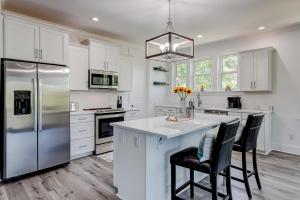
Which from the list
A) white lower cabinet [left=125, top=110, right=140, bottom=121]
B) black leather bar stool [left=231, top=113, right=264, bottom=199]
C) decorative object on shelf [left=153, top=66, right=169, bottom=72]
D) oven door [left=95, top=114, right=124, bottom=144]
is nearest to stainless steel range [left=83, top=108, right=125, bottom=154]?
oven door [left=95, top=114, right=124, bottom=144]

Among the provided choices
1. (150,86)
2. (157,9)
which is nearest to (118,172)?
(157,9)

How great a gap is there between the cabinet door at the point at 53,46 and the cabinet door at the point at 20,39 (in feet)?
0.32

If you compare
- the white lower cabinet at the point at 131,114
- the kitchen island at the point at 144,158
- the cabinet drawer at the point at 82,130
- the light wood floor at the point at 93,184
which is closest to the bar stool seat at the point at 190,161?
the kitchen island at the point at 144,158

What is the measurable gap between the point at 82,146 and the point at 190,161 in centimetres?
282

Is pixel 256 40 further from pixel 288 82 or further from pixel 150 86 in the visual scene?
pixel 150 86

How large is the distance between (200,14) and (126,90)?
2874 millimetres

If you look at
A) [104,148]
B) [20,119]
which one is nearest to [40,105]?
[20,119]

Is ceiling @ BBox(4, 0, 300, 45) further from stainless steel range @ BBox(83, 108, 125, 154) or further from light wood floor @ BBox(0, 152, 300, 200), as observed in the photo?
light wood floor @ BBox(0, 152, 300, 200)

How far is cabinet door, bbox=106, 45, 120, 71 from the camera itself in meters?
4.89

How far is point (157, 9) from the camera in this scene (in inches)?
136

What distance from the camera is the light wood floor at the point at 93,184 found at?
2.58m

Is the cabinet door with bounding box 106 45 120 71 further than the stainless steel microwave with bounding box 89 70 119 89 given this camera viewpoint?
Yes

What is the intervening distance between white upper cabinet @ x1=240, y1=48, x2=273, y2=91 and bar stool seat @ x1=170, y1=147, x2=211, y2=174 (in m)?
3.25

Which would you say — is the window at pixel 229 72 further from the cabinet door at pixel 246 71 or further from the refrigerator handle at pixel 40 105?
the refrigerator handle at pixel 40 105
